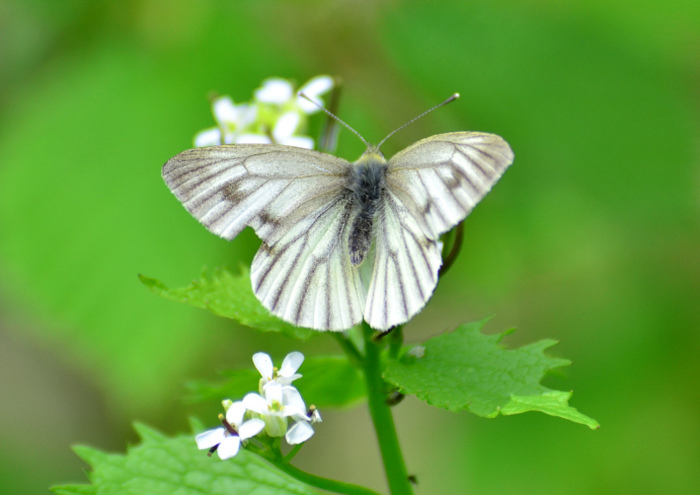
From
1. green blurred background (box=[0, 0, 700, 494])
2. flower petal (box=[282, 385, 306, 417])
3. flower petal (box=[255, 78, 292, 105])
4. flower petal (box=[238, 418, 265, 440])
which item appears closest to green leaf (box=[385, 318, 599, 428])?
flower petal (box=[282, 385, 306, 417])

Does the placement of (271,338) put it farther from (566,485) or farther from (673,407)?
(673,407)

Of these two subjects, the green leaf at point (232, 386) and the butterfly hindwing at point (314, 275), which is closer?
the butterfly hindwing at point (314, 275)

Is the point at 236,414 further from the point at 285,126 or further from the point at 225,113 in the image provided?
the point at 225,113

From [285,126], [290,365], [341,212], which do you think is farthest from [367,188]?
[290,365]

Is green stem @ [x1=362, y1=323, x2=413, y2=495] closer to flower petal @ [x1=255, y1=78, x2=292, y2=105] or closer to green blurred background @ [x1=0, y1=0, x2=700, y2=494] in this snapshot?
flower petal @ [x1=255, y1=78, x2=292, y2=105]

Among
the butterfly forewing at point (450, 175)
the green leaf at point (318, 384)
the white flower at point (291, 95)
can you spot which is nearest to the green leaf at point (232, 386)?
the green leaf at point (318, 384)

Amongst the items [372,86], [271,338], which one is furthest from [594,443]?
[372,86]

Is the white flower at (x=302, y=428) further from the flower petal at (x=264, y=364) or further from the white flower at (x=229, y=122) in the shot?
the white flower at (x=229, y=122)
